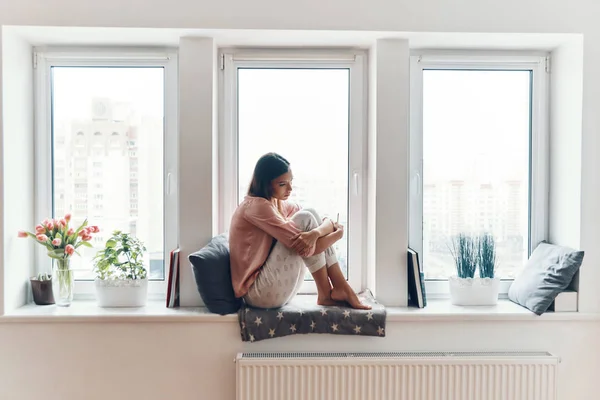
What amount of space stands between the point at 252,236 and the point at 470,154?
117 centimetres

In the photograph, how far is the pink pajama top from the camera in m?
2.08

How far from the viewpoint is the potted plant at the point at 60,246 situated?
2223mm

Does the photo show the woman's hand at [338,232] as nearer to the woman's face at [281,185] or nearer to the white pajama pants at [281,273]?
the white pajama pants at [281,273]

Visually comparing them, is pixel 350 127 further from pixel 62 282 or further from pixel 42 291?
pixel 42 291

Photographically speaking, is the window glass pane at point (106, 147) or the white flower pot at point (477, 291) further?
the window glass pane at point (106, 147)

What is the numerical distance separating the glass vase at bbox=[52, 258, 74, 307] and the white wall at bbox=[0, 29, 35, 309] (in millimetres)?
159

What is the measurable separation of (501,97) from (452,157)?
0.38 metres

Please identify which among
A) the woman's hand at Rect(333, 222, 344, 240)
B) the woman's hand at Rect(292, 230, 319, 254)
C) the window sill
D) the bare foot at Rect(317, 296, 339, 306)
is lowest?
the window sill

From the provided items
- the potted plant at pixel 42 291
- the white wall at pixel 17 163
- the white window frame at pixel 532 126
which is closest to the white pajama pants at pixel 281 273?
the white window frame at pixel 532 126

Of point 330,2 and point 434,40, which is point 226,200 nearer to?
point 330,2

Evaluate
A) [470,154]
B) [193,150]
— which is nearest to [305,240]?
[193,150]

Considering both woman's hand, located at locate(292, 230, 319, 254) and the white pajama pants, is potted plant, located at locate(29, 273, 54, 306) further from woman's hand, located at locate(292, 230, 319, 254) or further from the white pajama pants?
woman's hand, located at locate(292, 230, 319, 254)

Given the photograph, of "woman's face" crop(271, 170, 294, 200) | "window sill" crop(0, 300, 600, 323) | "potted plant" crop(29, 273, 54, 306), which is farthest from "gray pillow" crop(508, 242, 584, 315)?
"potted plant" crop(29, 273, 54, 306)

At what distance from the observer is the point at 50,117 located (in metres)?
2.43
